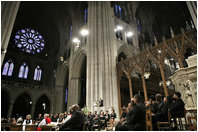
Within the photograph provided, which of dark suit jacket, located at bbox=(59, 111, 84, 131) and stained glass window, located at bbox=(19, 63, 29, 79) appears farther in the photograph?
stained glass window, located at bbox=(19, 63, 29, 79)

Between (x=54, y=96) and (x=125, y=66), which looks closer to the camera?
(x=125, y=66)

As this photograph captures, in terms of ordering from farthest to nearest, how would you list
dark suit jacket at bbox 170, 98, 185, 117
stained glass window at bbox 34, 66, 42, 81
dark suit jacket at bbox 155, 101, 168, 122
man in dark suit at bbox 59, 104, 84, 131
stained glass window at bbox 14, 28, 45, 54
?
stained glass window at bbox 14, 28, 45, 54 → stained glass window at bbox 34, 66, 42, 81 → dark suit jacket at bbox 155, 101, 168, 122 → dark suit jacket at bbox 170, 98, 185, 117 → man in dark suit at bbox 59, 104, 84, 131

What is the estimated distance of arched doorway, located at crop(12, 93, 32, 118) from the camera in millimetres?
19141

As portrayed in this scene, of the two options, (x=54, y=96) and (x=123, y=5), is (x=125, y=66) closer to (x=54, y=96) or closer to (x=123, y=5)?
(x=123, y=5)

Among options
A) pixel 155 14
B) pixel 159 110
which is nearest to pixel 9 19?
pixel 159 110

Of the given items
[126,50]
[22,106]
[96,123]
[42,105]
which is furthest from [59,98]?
[96,123]

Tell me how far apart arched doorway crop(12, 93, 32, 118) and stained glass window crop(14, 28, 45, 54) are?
24.1 feet

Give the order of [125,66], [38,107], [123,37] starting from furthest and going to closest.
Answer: [38,107]
[123,37]
[125,66]

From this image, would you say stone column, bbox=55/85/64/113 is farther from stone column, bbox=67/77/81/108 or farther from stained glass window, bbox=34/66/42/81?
stained glass window, bbox=34/66/42/81

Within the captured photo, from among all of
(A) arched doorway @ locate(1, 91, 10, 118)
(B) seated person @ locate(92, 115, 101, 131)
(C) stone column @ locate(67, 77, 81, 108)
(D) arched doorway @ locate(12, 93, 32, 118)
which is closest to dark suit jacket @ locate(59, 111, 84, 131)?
(B) seated person @ locate(92, 115, 101, 131)

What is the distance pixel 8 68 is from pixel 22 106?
5.74m

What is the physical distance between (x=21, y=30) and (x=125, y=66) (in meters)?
19.5

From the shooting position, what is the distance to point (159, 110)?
3.91m

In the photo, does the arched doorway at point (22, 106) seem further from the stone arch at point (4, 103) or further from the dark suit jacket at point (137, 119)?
the dark suit jacket at point (137, 119)
